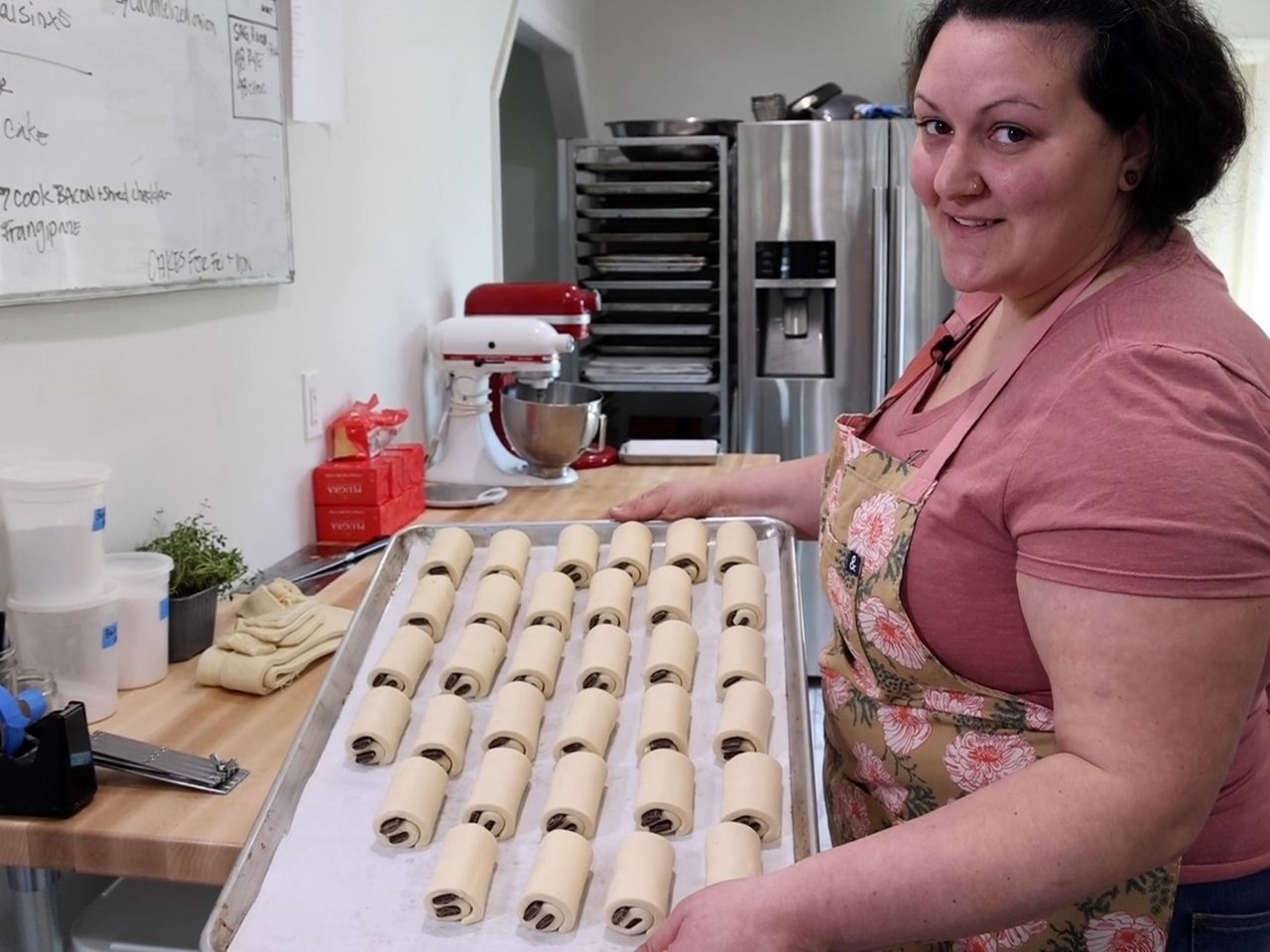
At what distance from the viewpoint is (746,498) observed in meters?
1.67

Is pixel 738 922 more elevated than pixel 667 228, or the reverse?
pixel 667 228

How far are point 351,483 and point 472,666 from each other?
85 centimetres

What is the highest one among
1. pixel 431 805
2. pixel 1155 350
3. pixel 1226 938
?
pixel 1155 350

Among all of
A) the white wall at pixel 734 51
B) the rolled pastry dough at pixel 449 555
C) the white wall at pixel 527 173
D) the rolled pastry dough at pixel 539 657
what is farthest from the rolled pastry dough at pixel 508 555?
the white wall at pixel 734 51

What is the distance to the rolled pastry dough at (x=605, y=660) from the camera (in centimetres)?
129

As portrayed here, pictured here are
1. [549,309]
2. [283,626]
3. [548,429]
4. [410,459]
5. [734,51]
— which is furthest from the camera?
[734,51]

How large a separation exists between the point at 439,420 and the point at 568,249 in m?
1.41

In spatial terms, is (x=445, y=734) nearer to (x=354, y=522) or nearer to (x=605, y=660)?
(x=605, y=660)

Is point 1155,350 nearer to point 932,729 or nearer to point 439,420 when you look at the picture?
point 932,729

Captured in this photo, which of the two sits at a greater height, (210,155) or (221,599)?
(210,155)

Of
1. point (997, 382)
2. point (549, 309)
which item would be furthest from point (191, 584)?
point (549, 309)

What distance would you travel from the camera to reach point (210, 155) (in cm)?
170

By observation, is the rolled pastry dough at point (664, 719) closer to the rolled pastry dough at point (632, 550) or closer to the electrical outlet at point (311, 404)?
the rolled pastry dough at point (632, 550)

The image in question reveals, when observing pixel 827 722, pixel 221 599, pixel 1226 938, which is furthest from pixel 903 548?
pixel 221 599
